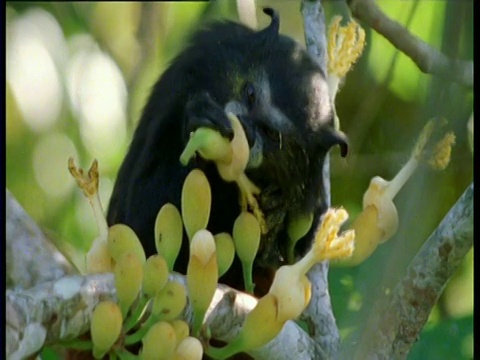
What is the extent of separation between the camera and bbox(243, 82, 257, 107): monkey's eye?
1.49 metres

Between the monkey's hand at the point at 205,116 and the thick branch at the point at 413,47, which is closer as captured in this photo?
the monkey's hand at the point at 205,116

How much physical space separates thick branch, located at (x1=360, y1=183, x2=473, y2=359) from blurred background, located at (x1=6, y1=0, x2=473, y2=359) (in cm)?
2

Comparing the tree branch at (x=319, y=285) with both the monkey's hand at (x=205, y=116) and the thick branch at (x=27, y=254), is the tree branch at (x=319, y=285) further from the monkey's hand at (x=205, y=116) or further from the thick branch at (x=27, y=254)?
the thick branch at (x=27, y=254)

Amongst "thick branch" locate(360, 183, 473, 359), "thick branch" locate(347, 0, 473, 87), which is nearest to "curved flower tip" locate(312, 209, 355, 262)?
"thick branch" locate(360, 183, 473, 359)

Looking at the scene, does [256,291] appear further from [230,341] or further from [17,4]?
[17,4]

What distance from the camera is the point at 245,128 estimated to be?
4.81 ft

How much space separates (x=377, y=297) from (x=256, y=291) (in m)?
0.24

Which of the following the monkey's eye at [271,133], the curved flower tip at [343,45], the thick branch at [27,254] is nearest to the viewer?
the thick branch at [27,254]

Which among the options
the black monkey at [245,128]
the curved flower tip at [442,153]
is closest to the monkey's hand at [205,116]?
the black monkey at [245,128]

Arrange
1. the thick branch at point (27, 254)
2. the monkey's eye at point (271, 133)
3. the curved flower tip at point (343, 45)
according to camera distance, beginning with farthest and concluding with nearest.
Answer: the curved flower tip at point (343, 45) → the monkey's eye at point (271, 133) → the thick branch at point (27, 254)

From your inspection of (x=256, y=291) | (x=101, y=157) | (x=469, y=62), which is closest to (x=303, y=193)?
(x=256, y=291)

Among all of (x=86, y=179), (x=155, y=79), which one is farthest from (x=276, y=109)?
(x=86, y=179)

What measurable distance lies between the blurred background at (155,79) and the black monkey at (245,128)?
3 cm

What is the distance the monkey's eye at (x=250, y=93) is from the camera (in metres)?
1.49
